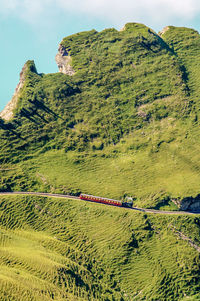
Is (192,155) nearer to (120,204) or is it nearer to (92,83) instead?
(120,204)

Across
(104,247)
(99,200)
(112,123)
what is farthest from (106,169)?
(104,247)

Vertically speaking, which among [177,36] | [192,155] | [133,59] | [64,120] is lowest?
[192,155]

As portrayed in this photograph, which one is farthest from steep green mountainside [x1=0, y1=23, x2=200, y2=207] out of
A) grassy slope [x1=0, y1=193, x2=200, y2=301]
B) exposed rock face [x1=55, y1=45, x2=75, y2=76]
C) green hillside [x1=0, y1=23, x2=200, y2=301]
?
grassy slope [x1=0, y1=193, x2=200, y2=301]

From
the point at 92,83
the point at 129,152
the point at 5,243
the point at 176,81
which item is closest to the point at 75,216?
the point at 5,243

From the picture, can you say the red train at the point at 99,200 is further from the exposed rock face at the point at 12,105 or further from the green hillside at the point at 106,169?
the exposed rock face at the point at 12,105

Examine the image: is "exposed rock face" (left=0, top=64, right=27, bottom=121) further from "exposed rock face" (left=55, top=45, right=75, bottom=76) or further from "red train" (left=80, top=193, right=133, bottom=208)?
"red train" (left=80, top=193, right=133, bottom=208)

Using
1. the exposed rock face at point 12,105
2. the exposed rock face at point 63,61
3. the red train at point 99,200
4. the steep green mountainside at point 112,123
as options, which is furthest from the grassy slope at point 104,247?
the exposed rock face at point 63,61
